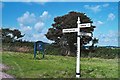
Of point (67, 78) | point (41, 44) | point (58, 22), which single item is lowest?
point (67, 78)

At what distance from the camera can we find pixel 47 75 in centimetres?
844

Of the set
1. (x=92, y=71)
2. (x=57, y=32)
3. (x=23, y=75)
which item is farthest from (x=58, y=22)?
(x=23, y=75)

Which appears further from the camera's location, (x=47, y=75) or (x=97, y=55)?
(x=97, y=55)

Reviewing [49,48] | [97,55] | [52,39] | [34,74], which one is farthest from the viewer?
[52,39]

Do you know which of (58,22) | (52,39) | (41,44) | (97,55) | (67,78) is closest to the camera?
(67,78)

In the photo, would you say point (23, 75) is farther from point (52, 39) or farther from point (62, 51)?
point (52, 39)

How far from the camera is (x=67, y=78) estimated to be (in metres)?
7.96

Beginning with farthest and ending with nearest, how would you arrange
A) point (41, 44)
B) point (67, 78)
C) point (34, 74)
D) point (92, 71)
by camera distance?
point (41, 44) → point (92, 71) → point (34, 74) → point (67, 78)

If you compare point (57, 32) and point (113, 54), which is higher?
point (57, 32)

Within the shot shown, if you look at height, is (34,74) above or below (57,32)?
below

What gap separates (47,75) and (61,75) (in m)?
0.39

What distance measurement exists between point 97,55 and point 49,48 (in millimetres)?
2962

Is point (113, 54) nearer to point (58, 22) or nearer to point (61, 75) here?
point (58, 22)

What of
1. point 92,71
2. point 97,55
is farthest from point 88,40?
point 92,71
